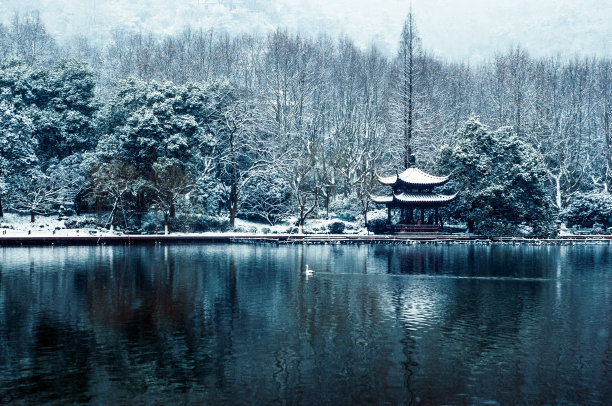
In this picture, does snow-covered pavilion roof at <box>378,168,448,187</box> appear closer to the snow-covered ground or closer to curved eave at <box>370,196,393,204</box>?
curved eave at <box>370,196,393,204</box>

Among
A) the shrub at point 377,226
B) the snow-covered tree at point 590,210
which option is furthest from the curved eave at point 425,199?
the snow-covered tree at point 590,210

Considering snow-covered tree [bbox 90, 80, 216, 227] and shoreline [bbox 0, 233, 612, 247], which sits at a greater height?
snow-covered tree [bbox 90, 80, 216, 227]

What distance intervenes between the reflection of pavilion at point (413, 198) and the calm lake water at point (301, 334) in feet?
68.7

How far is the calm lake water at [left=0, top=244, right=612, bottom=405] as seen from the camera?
1679cm

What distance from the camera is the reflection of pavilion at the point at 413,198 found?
60.9m

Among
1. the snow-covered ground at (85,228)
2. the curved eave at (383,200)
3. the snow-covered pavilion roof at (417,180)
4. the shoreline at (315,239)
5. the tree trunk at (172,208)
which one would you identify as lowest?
the shoreline at (315,239)

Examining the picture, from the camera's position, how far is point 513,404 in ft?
52.0

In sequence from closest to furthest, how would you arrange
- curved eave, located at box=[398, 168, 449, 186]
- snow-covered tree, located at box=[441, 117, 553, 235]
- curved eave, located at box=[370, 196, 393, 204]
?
1. snow-covered tree, located at box=[441, 117, 553, 235]
2. curved eave, located at box=[398, 168, 449, 186]
3. curved eave, located at box=[370, 196, 393, 204]

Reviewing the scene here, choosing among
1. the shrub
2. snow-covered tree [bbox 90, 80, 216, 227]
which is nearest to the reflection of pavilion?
the shrub

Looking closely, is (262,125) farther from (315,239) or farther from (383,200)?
(315,239)

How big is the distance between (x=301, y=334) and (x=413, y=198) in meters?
40.4

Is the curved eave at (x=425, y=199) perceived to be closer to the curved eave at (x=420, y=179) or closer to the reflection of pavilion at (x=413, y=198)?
the reflection of pavilion at (x=413, y=198)

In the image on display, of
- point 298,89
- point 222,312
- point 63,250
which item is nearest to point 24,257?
point 63,250

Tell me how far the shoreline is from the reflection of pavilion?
130cm
